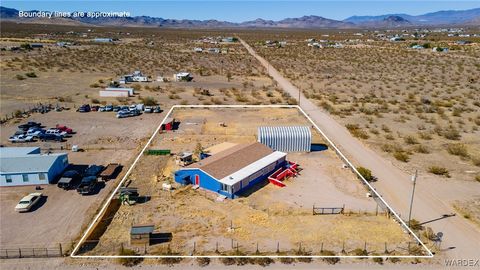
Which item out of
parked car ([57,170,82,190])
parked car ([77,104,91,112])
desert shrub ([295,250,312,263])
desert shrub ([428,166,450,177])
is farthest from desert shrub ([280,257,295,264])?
parked car ([77,104,91,112])

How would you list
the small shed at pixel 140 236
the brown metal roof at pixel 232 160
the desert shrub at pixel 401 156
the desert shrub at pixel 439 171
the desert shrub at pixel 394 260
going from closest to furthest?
the desert shrub at pixel 394 260 < the small shed at pixel 140 236 < the brown metal roof at pixel 232 160 < the desert shrub at pixel 439 171 < the desert shrub at pixel 401 156

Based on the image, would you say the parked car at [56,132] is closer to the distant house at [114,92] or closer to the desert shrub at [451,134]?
the distant house at [114,92]

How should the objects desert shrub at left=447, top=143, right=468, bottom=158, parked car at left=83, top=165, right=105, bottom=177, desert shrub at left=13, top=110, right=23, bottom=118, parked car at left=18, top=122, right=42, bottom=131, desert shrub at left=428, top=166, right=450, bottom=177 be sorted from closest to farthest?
parked car at left=83, top=165, right=105, bottom=177 → desert shrub at left=428, top=166, right=450, bottom=177 → desert shrub at left=447, top=143, right=468, bottom=158 → parked car at left=18, top=122, right=42, bottom=131 → desert shrub at left=13, top=110, right=23, bottom=118

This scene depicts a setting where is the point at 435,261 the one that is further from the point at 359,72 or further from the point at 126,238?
the point at 359,72

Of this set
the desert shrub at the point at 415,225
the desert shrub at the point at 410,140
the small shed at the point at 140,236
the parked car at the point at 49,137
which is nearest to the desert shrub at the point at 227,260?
the small shed at the point at 140,236

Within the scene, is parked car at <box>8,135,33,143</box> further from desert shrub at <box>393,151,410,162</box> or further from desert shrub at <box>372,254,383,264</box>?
desert shrub at <box>393,151,410,162</box>

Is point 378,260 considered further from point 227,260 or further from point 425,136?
point 425,136

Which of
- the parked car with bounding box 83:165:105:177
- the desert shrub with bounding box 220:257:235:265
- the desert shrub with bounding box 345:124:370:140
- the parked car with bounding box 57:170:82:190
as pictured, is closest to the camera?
the desert shrub with bounding box 220:257:235:265
